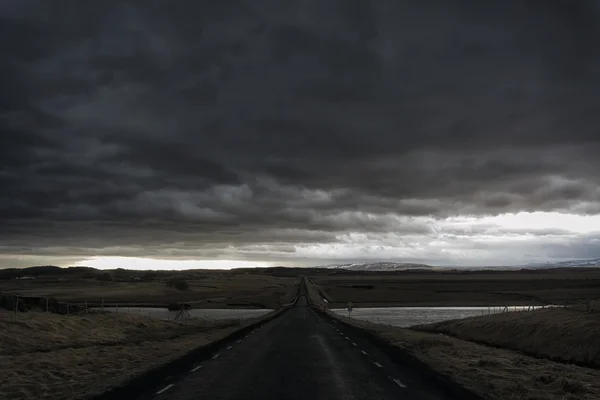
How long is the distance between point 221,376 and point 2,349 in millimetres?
11764

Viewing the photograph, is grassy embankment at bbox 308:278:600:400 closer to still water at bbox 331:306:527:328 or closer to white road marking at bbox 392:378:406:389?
white road marking at bbox 392:378:406:389

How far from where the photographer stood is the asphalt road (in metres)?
12.5

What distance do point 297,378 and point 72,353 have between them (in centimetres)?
1091

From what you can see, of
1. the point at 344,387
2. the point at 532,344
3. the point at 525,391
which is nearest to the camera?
the point at 525,391

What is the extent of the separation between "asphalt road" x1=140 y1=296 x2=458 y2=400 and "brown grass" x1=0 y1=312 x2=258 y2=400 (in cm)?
186

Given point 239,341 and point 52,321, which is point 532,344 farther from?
point 52,321

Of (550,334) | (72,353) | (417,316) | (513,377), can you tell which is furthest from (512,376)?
(417,316)

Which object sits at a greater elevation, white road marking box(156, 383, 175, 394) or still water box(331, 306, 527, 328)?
white road marking box(156, 383, 175, 394)

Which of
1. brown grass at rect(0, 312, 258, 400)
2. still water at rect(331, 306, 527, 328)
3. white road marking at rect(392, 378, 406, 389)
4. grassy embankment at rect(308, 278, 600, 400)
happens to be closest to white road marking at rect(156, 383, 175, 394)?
brown grass at rect(0, 312, 258, 400)

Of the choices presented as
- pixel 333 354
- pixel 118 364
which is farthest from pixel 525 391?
pixel 118 364

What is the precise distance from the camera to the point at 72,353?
21.3m

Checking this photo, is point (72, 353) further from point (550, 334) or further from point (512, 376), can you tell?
point (550, 334)

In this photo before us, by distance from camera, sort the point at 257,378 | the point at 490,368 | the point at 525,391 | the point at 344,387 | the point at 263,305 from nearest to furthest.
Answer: the point at 525,391 < the point at 344,387 < the point at 257,378 < the point at 490,368 < the point at 263,305

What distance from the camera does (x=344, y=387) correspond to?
13547 mm
